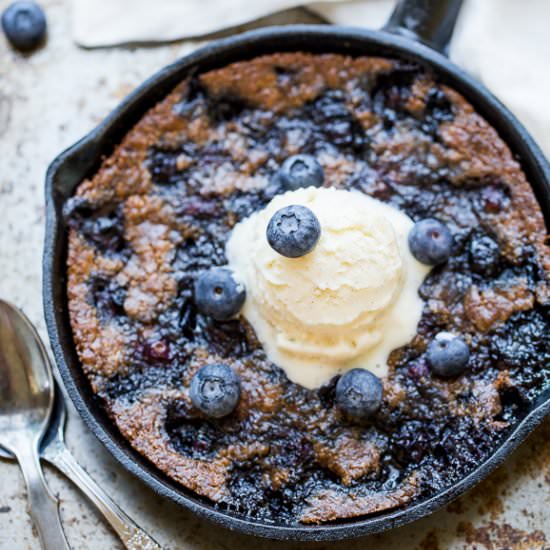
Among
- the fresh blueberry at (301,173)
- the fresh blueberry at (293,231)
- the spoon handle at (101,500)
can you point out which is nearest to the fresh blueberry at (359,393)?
the fresh blueberry at (293,231)

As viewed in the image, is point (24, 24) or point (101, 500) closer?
point (101, 500)

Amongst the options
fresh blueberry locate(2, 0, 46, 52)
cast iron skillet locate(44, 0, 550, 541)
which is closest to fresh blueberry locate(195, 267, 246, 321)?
cast iron skillet locate(44, 0, 550, 541)

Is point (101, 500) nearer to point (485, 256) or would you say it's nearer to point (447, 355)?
point (447, 355)

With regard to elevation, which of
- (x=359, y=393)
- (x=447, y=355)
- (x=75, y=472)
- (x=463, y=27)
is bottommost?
(x=75, y=472)

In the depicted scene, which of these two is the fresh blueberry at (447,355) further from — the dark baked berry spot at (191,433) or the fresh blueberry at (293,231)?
the dark baked berry spot at (191,433)

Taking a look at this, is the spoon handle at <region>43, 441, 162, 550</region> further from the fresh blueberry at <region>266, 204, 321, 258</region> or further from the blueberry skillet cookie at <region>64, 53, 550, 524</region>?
the fresh blueberry at <region>266, 204, 321, 258</region>

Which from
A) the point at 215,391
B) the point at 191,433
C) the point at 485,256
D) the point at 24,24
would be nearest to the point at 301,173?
the point at 485,256
